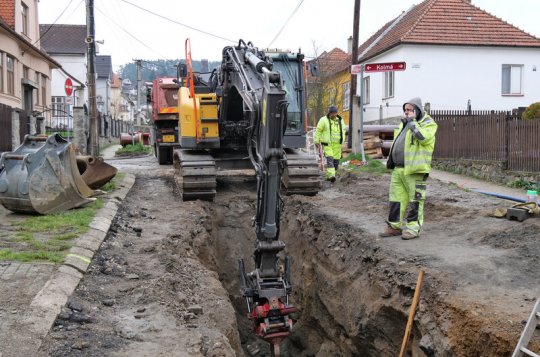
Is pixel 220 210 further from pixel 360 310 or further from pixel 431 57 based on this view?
pixel 431 57

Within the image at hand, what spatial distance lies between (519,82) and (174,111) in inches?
626

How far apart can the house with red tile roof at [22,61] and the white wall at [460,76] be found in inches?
614

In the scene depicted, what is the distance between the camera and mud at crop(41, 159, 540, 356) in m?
4.79

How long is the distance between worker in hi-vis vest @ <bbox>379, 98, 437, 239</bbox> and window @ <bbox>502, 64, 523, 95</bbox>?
67.8 ft

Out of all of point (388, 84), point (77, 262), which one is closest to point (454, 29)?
point (388, 84)

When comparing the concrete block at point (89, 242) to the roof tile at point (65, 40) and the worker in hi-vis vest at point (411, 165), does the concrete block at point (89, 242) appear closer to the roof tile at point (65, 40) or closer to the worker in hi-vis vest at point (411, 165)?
the worker in hi-vis vest at point (411, 165)

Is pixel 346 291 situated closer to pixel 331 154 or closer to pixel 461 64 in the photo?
pixel 331 154

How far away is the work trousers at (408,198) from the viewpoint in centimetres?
730

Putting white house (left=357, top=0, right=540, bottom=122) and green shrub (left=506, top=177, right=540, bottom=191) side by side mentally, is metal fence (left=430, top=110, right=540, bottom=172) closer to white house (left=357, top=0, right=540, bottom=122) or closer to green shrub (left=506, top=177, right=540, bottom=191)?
green shrub (left=506, top=177, right=540, bottom=191)

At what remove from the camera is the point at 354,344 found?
7203 mm

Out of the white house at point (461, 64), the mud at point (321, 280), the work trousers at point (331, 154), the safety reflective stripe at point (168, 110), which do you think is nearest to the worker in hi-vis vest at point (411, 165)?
the mud at point (321, 280)

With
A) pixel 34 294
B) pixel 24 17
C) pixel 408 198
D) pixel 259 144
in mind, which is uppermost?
pixel 24 17

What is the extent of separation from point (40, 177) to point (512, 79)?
907 inches

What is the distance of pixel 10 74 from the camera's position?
24188mm
